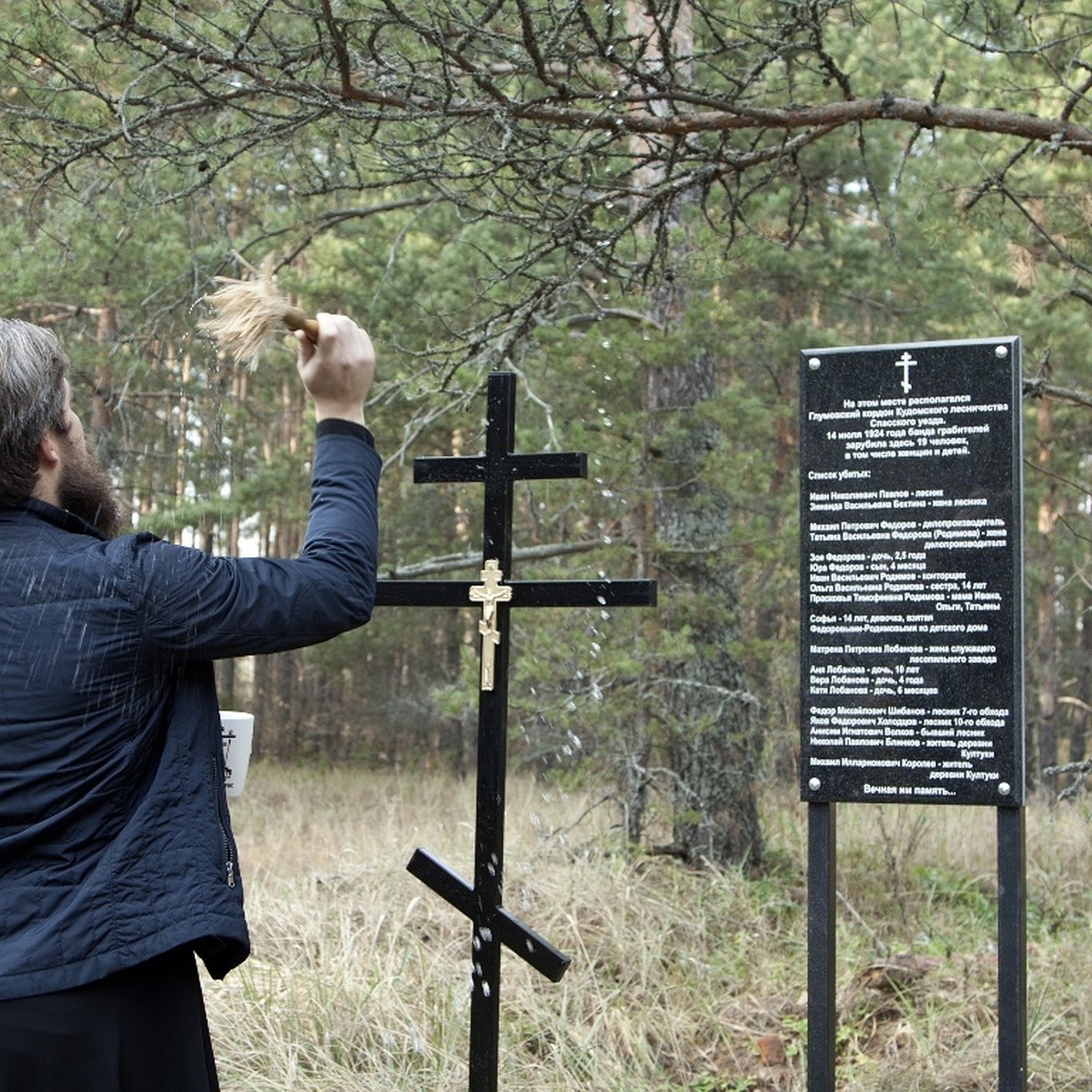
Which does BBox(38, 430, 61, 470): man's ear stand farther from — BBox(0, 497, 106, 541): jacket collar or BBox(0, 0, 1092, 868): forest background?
BBox(0, 0, 1092, 868): forest background

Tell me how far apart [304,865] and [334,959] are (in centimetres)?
364

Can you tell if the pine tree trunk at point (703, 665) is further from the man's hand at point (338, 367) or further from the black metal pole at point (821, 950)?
the man's hand at point (338, 367)

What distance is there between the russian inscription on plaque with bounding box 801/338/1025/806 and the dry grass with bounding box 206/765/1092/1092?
1610 mm

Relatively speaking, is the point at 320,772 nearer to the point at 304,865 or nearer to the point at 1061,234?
the point at 304,865

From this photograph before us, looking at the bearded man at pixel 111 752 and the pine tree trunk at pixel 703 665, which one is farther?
the pine tree trunk at pixel 703 665

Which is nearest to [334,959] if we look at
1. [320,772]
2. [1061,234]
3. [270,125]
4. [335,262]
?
[270,125]

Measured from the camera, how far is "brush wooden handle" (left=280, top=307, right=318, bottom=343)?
2348 millimetres

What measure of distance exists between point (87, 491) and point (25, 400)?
0.74 feet

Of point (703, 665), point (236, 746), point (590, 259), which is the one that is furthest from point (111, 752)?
point (703, 665)

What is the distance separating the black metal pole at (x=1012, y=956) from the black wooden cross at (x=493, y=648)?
1262 mm

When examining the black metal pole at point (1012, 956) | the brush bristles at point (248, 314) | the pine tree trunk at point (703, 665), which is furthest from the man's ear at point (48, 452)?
the pine tree trunk at point (703, 665)

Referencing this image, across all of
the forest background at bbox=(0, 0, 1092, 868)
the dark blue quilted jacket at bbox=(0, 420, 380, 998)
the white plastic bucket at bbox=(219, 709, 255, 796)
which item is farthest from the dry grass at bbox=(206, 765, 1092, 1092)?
the dark blue quilted jacket at bbox=(0, 420, 380, 998)

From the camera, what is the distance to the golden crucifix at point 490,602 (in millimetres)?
4090

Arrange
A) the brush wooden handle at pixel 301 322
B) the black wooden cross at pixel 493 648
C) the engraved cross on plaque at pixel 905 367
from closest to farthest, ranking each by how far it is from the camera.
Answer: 1. the brush wooden handle at pixel 301 322
2. the black wooden cross at pixel 493 648
3. the engraved cross on plaque at pixel 905 367
